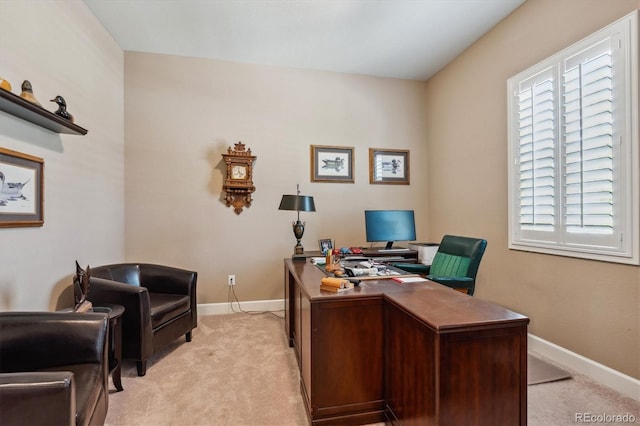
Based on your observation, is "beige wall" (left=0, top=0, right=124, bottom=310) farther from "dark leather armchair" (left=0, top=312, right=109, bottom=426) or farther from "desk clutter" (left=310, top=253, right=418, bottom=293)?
"desk clutter" (left=310, top=253, right=418, bottom=293)

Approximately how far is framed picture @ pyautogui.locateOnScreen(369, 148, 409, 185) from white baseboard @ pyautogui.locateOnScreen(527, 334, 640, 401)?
2208 millimetres

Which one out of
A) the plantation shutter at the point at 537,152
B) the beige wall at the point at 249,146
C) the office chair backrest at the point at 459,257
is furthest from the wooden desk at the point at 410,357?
the beige wall at the point at 249,146

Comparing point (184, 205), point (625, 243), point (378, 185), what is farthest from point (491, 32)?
point (184, 205)

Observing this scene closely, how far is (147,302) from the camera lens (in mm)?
2027

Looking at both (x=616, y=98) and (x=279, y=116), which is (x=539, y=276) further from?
(x=279, y=116)

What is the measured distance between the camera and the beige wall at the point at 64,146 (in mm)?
1712

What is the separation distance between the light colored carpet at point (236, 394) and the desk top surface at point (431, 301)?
730 millimetres

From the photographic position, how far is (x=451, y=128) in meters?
3.43

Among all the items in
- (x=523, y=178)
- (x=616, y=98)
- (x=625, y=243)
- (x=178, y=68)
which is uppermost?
(x=178, y=68)

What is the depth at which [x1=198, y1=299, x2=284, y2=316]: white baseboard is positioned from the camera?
3.25 meters

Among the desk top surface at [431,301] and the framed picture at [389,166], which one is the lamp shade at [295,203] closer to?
the desk top surface at [431,301]

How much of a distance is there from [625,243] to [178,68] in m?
4.28

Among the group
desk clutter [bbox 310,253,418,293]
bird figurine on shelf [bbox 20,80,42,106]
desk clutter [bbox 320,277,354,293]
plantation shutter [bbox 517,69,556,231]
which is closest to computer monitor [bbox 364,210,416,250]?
desk clutter [bbox 310,253,418,293]

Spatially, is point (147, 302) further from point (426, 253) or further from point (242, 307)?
point (426, 253)
